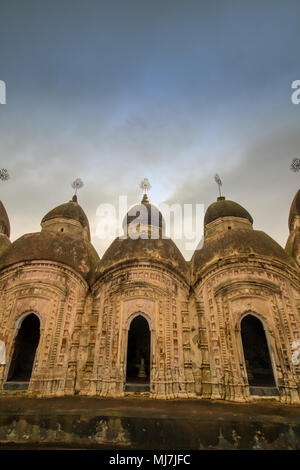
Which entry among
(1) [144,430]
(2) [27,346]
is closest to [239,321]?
(1) [144,430]

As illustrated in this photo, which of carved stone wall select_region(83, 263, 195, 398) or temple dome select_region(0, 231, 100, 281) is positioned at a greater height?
temple dome select_region(0, 231, 100, 281)

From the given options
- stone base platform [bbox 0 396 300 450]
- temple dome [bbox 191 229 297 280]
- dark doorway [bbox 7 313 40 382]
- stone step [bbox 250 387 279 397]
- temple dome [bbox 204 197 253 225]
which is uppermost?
temple dome [bbox 204 197 253 225]

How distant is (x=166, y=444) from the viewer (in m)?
5.61

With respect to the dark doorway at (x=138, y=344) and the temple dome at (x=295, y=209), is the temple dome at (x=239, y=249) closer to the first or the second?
the temple dome at (x=295, y=209)

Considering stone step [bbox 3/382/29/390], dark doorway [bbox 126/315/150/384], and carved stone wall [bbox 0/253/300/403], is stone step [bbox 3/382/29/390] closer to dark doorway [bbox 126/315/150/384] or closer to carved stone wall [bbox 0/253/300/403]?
carved stone wall [bbox 0/253/300/403]

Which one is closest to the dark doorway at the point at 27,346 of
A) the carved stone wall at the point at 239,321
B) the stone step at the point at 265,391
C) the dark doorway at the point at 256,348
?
the carved stone wall at the point at 239,321

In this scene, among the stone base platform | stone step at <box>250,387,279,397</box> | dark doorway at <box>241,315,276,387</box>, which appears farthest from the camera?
dark doorway at <box>241,315,276,387</box>

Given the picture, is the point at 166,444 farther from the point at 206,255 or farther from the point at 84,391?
the point at 206,255

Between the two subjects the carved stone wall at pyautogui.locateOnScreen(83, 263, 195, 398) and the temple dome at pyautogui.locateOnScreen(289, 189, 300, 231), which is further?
the temple dome at pyautogui.locateOnScreen(289, 189, 300, 231)

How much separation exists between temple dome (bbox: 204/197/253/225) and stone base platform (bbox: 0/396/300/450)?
10417mm

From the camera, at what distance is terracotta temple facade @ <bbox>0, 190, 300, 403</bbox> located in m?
9.24

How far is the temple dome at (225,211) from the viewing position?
15.0 metres

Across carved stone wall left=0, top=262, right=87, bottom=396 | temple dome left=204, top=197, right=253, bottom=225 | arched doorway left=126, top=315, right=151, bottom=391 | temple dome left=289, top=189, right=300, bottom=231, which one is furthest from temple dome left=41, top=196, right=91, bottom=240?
temple dome left=289, top=189, right=300, bottom=231

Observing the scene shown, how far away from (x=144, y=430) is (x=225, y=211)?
39.4ft
